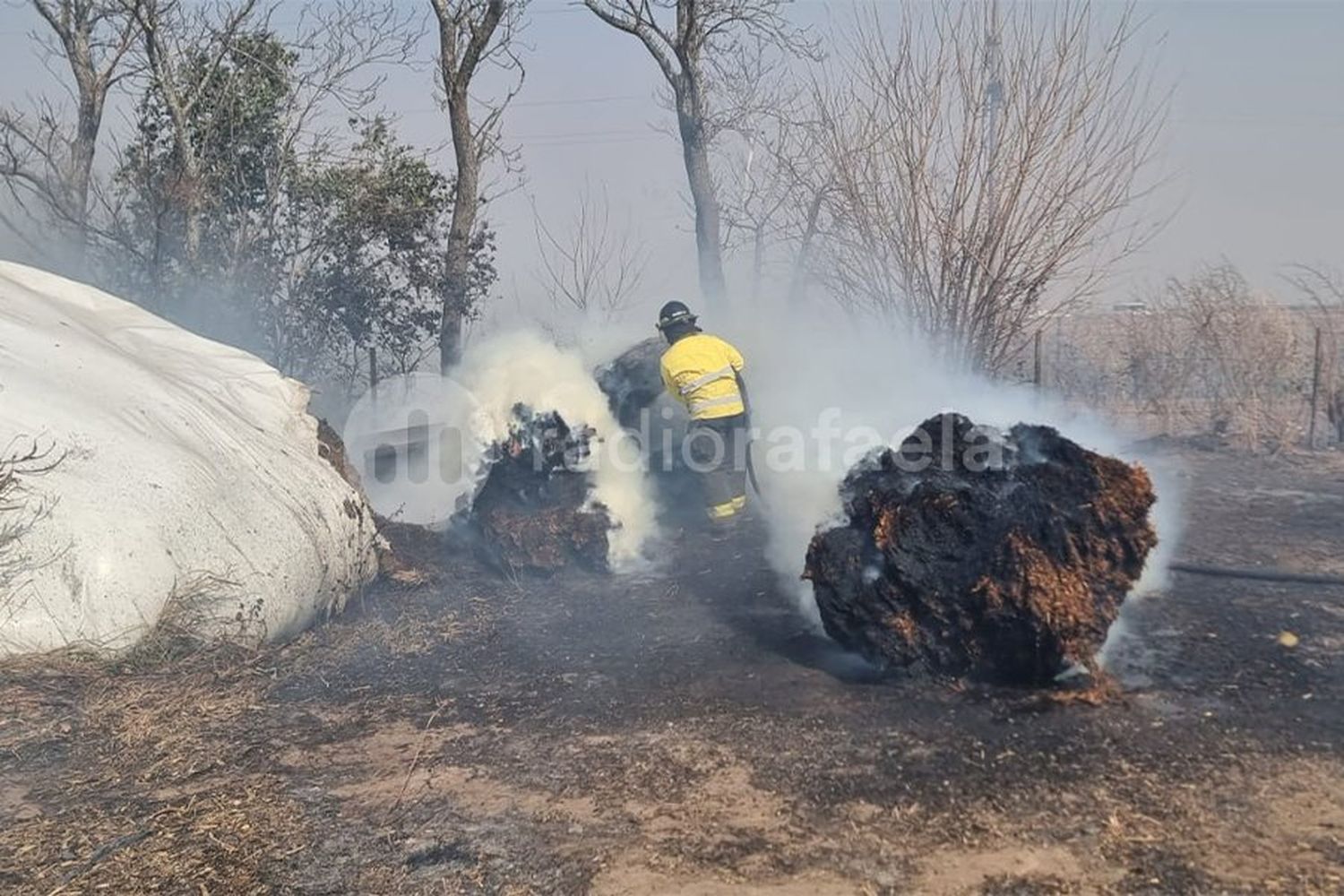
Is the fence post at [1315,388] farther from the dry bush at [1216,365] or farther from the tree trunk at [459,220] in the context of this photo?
the tree trunk at [459,220]

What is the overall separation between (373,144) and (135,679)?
11118 mm

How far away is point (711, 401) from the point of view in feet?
29.7

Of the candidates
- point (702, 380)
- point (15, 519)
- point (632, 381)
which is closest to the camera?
point (15, 519)

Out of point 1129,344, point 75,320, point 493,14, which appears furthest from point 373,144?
point 1129,344

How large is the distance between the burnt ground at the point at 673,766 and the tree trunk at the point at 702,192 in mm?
8887

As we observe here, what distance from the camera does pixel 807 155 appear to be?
47.2 ft

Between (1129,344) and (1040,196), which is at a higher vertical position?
(1040,196)

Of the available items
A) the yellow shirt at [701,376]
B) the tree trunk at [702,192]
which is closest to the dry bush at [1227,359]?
the tree trunk at [702,192]

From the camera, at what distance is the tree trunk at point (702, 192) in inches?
599

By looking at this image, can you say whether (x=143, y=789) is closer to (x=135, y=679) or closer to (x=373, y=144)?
(x=135, y=679)

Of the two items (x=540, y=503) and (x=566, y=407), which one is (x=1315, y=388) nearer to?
(x=566, y=407)

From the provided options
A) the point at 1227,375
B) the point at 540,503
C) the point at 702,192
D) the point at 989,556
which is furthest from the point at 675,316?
the point at 1227,375

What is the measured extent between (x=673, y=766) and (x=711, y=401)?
4.68m

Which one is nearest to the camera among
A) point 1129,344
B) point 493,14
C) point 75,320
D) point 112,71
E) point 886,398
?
point 75,320
